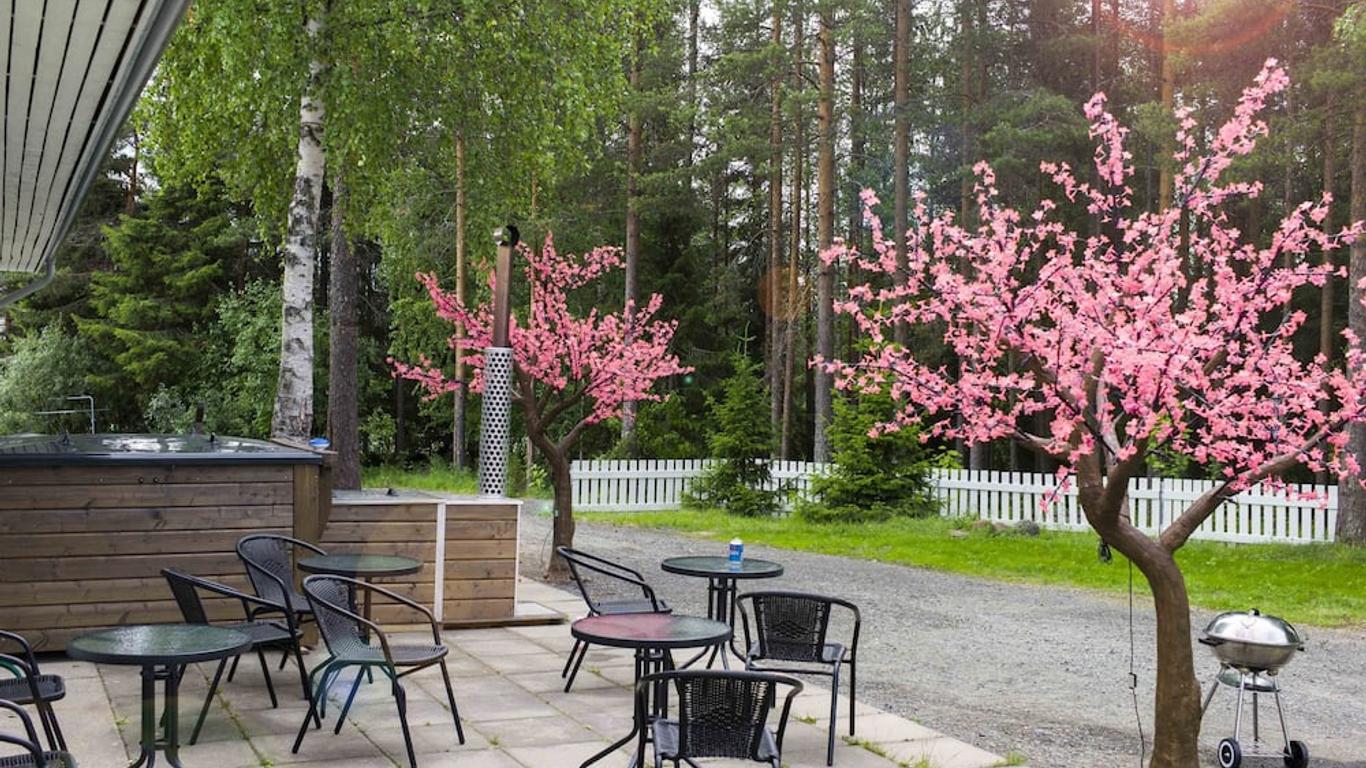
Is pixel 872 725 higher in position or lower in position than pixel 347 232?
lower

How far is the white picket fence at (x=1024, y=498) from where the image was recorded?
13.5m

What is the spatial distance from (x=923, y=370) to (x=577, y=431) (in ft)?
15.5

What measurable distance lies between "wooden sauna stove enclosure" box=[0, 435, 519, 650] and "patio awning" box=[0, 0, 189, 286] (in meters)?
1.44

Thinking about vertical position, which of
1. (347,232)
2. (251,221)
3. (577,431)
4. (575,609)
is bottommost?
(575,609)

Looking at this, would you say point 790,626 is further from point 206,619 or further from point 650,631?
point 206,619

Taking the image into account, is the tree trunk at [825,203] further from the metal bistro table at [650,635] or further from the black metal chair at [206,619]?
the black metal chair at [206,619]

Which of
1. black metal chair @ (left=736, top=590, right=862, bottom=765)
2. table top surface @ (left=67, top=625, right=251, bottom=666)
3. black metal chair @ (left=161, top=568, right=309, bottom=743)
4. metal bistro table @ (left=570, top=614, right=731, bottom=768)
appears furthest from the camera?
black metal chair @ (left=736, top=590, right=862, bottom=765)

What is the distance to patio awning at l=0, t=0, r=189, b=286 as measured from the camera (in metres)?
3.25

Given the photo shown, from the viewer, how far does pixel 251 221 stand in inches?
960

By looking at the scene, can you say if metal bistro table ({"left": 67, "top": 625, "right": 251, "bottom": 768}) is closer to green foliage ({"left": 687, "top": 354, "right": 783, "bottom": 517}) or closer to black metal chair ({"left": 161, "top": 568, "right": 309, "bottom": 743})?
black metal chair ({"left": 161, "top": 568, "right": 309, "bottom": 743})

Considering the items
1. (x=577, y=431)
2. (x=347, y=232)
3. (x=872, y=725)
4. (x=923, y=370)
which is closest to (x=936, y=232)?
(x=923, y=370)

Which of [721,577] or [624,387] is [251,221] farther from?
[721,577]

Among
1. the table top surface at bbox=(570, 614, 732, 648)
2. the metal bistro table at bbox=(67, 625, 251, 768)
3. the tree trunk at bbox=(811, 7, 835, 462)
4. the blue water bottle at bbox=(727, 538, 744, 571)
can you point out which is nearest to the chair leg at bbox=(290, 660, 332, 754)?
the metal bistro table at bbox=(67, 625, 251, 768)

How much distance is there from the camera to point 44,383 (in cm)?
2484
